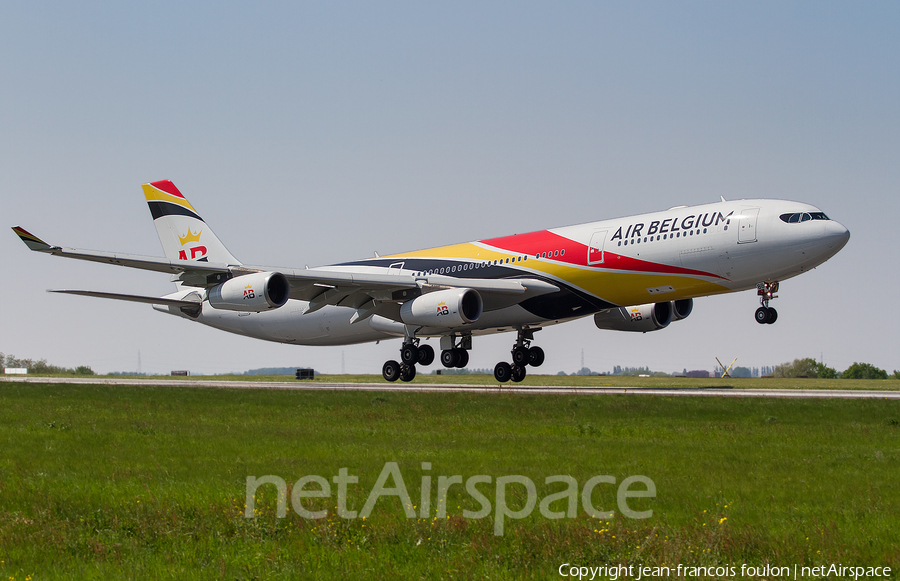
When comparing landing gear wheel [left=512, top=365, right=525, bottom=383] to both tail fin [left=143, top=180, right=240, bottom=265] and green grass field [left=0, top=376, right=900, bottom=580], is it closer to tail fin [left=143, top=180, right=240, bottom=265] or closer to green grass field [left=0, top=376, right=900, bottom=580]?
tail fin [left=143, top=180, right=240, bottom=265]

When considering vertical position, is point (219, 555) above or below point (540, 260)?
below

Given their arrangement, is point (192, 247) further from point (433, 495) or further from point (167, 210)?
point (433, 495)

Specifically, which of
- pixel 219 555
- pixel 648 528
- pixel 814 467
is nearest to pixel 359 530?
pixel 219 555

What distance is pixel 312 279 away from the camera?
36750 millimetres

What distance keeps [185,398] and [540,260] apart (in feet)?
50.9

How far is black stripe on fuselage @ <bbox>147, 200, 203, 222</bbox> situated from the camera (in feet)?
158

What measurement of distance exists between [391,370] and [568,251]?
39.9 feet

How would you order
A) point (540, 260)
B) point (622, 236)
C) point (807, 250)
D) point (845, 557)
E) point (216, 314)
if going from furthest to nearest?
point (216, 314) → point (540, 260) → point (622, 236) → point (807, 250) → point (845, 557)

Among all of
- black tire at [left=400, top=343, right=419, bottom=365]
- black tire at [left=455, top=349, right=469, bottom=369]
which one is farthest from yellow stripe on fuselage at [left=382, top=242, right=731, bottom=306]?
black tire at [left=400, top=343, right=419, bottom=365]

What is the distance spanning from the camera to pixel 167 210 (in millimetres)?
48344

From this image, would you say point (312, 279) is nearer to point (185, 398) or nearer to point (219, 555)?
point (185, 398)

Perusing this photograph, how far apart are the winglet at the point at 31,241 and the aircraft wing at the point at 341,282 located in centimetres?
255

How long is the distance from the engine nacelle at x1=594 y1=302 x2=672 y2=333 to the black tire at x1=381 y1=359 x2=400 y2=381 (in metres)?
10.4

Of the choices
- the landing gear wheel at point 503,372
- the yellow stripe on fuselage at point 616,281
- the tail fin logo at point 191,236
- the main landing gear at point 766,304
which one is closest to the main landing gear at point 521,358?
the landing gear wheel at point 503,372
